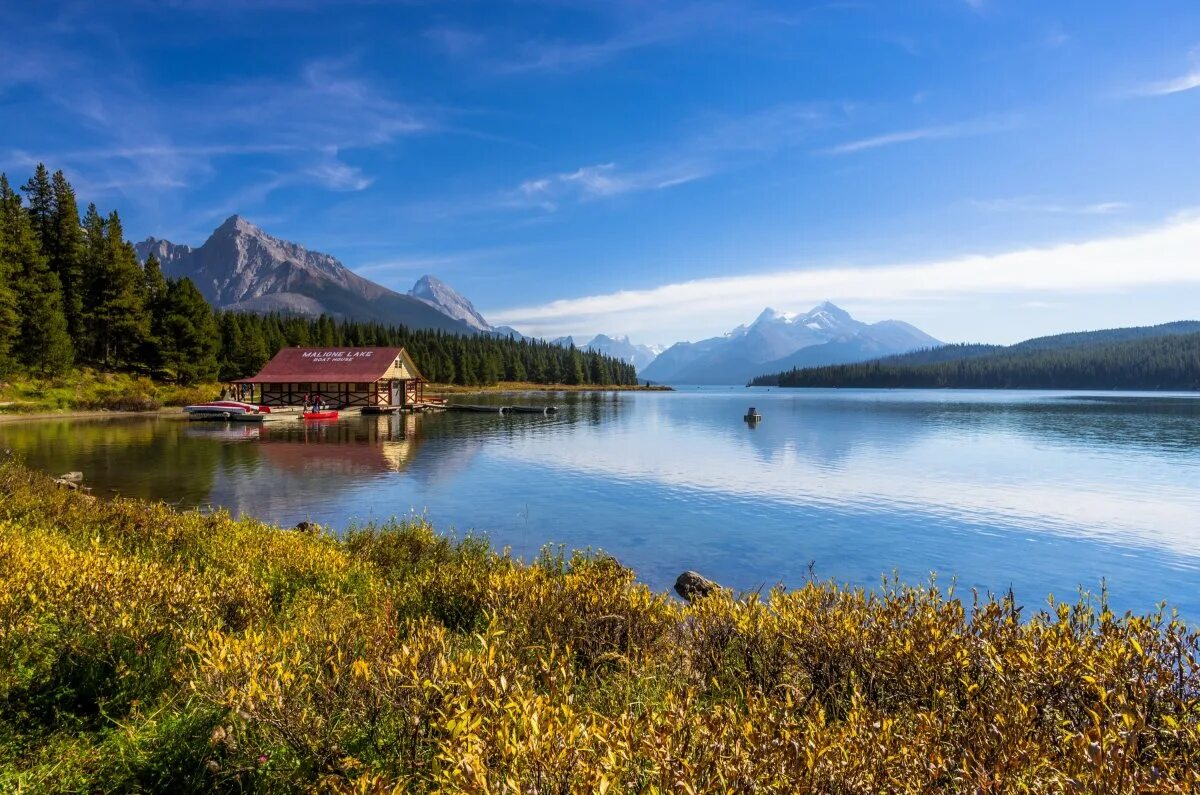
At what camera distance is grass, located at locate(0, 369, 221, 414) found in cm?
5844

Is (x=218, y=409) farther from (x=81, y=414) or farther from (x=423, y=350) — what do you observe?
(x=423, y=350)

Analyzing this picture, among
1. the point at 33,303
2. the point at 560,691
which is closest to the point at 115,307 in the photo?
the point at 33,303

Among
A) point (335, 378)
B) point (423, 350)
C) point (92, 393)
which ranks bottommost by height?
point (92, 393)

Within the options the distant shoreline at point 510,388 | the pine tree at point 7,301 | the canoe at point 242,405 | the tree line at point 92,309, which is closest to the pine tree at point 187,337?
the tree line at point 92,309

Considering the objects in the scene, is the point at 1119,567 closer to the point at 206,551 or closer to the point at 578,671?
the point at 578,671

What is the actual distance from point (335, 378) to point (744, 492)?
61.9 meters

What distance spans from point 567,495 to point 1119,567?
19.1 m

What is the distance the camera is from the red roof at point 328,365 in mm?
74750

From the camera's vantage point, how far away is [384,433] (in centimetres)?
5134

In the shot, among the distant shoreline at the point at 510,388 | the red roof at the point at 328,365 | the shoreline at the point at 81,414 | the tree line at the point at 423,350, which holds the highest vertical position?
the tree line at the point at 423,350

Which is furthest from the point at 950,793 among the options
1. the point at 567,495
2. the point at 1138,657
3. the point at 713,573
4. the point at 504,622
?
the point at 567,495

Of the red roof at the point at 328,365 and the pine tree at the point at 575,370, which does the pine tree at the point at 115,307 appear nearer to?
the red roof at the point at 328,365

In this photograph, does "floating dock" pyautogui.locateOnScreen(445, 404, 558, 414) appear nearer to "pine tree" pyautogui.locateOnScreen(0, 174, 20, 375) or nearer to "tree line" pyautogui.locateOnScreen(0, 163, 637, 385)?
"tree line" pyautogui.locateOnScreen(0, 163, 637, 385)

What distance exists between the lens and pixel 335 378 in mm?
74625
